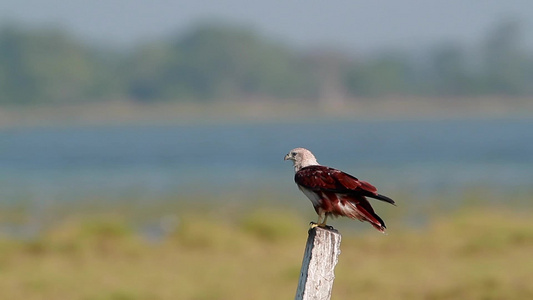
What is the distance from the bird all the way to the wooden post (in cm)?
30

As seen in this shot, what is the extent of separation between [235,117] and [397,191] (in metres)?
99.5

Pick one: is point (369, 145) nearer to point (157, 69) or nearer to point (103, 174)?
point (103, 174)

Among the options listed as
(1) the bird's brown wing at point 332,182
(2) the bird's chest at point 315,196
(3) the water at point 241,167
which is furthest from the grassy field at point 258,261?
(3) the water at point 241,167

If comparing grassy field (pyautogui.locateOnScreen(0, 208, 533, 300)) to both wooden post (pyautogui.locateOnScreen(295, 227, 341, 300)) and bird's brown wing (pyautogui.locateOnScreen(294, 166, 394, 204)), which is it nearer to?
bird's brown wing (pyautogui.locateOnScreen(294, 166, 394, 204))

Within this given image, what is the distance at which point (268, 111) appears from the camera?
12225 centimetres

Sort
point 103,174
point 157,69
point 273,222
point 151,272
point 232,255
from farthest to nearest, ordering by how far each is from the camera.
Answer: point 157,69, point 103,174, point 273,222, point 232,255, point 151,272

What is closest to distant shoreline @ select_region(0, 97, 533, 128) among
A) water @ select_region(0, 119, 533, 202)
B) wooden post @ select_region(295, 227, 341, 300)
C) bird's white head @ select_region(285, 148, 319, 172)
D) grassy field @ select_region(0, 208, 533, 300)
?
water @ select_region(0, 119, 533, 202)

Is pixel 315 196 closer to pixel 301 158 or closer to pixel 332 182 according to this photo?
pixel 332 182

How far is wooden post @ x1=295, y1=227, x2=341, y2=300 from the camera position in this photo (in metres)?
5.48

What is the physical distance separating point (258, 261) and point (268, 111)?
109981 millimetres

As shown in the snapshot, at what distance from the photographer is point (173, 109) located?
116m

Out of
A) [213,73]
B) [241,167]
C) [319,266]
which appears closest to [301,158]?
[319,266]

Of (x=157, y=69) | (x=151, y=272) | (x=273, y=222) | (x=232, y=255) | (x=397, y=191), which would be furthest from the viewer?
(x=157, y=69)

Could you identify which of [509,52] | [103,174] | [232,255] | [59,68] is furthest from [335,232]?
[509,52]
